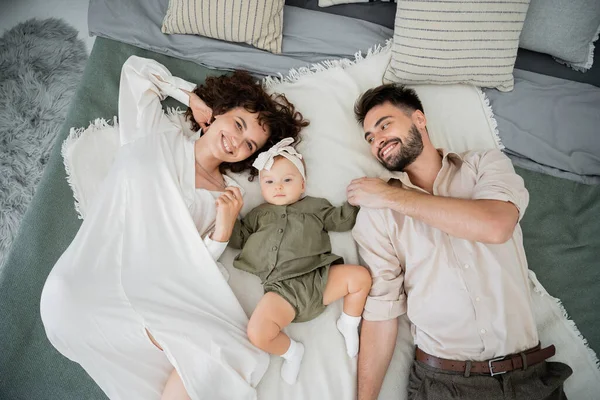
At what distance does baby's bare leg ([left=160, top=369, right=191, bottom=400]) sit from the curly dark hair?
0.98 metres

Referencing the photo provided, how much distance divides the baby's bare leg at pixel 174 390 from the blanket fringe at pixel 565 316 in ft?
5.33

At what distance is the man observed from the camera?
6.09ft

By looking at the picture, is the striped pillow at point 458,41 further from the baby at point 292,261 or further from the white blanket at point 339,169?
the baby at point 292,261

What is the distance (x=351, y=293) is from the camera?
2.05 metres

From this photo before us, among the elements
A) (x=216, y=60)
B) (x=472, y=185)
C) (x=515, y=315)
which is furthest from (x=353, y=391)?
(x=216, y=60)

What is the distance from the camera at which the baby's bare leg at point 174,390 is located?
1805 mm

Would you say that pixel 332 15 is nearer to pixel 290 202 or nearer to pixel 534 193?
pixel 290 202

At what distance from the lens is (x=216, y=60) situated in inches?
99.6

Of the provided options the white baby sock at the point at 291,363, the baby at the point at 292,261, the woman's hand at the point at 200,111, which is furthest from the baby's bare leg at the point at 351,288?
the woman's hand at the point at 200,111

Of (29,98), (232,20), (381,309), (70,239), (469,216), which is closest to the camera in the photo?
(469,216)

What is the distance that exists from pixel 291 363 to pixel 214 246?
60 cm

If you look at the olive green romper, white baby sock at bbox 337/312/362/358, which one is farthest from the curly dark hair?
white baby sock at bbox 337/312/362/358

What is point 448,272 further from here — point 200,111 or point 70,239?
point 70,239

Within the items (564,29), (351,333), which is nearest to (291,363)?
(351,333)
